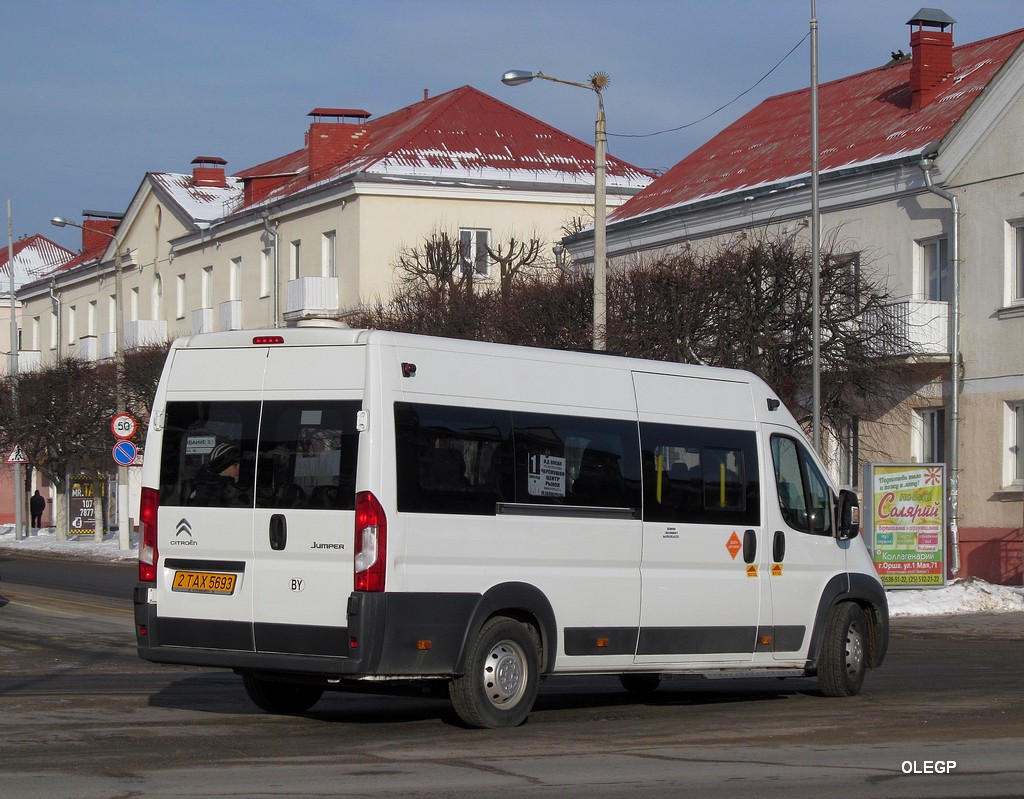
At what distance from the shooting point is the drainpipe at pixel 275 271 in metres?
50.4

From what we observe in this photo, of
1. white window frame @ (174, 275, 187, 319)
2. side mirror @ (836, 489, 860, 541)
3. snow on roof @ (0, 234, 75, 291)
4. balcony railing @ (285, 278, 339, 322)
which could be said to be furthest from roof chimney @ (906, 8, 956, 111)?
snow on roof @ (0, 234, 75, 291)

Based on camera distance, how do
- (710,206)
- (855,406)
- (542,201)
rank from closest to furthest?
(855,406) → (710,206) → (542,201)

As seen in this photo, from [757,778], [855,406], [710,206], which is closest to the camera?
[757,778]

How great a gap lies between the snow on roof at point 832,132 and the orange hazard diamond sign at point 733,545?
19.2 m

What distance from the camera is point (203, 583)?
1023 centimetres

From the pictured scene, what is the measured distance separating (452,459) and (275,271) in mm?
42017

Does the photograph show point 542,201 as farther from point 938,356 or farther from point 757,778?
point 757,778

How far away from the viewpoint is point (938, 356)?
28953 mm

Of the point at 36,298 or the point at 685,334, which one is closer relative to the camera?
the point at 685,334

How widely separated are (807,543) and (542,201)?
126 feet

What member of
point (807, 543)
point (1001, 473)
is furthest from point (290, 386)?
point (1001, 473)

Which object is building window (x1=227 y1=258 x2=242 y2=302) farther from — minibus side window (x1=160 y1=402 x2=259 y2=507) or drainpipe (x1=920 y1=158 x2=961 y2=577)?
minibus side window (x1=160 y1=402 x2=259 y2=507)

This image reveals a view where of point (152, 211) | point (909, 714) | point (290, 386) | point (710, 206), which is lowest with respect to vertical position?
point (909, 714)

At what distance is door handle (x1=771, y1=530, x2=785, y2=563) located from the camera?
39.9ft
